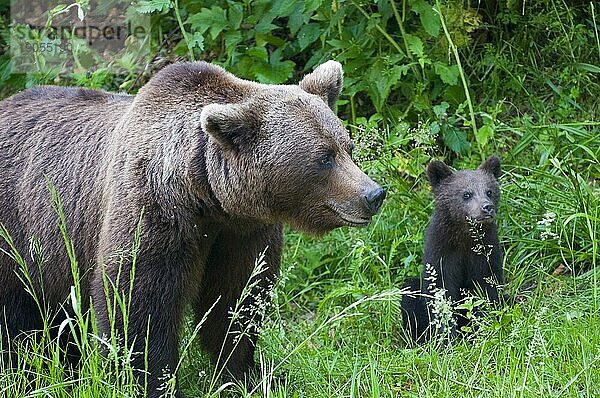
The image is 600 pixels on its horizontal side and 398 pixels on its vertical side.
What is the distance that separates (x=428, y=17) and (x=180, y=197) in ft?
11.6

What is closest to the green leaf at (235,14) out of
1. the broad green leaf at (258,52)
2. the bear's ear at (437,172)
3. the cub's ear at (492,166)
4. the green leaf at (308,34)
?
the broad green leaf at (258,52)

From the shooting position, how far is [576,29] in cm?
920

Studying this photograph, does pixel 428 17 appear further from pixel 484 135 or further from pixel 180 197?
pixel 180 197

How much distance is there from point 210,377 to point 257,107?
6.23ft

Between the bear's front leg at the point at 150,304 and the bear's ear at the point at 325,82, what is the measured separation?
3.83 feet

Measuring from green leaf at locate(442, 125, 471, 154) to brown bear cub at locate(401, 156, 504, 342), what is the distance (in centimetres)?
124

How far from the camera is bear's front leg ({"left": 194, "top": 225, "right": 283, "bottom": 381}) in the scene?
19.2 feet

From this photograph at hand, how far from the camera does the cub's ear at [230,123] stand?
5199 millimetres

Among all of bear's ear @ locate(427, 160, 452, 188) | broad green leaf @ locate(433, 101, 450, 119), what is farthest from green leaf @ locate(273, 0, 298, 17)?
bear's ear @ locate(427, 160, 452, 188)

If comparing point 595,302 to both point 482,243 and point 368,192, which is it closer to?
point 482,243

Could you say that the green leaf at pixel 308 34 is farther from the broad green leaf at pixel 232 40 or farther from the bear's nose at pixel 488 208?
the bear's nose at pixel 488 208

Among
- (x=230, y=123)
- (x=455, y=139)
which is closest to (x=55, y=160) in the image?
(x=230, y=123)

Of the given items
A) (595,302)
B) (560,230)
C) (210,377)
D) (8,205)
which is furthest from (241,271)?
(560,230)

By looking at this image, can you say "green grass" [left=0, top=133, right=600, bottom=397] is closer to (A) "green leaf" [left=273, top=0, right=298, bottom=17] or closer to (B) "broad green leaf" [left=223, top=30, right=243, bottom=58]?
(A) "green leaf" [left=273, top=0, right=298, bottom=17]
